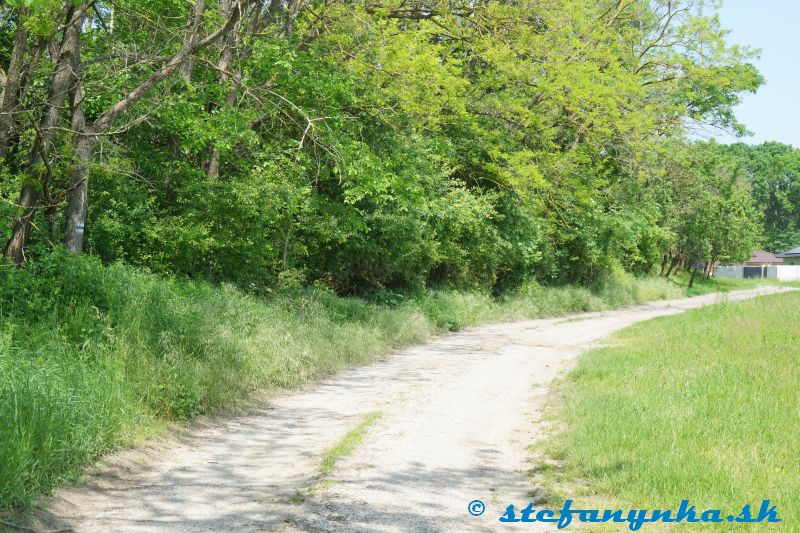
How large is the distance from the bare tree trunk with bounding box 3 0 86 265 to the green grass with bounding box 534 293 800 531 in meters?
8.15

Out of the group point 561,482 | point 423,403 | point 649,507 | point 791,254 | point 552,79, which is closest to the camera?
point 649,507

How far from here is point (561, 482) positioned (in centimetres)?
724

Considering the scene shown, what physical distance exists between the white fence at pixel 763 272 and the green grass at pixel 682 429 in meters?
80.2

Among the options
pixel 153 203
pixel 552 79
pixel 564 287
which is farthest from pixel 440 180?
pixel 564 287

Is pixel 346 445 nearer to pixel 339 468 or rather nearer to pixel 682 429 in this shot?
pixel 339 468

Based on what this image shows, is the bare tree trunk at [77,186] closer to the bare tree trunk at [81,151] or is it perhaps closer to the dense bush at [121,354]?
the bare tree trunk at [81,151]

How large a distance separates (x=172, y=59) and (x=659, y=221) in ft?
138

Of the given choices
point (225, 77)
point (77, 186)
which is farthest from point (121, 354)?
point (225, 77)

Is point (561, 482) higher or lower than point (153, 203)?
lower

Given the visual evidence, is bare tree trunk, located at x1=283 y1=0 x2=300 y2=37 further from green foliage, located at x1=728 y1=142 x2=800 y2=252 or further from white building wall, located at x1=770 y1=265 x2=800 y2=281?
green foliage, located at x1=728 y1=142 x2=800 y2=252

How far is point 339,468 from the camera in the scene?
7.68 m

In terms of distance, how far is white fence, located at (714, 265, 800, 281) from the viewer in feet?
293

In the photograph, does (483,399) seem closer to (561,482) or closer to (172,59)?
(561,482)

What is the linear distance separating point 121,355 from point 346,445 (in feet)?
10.2
